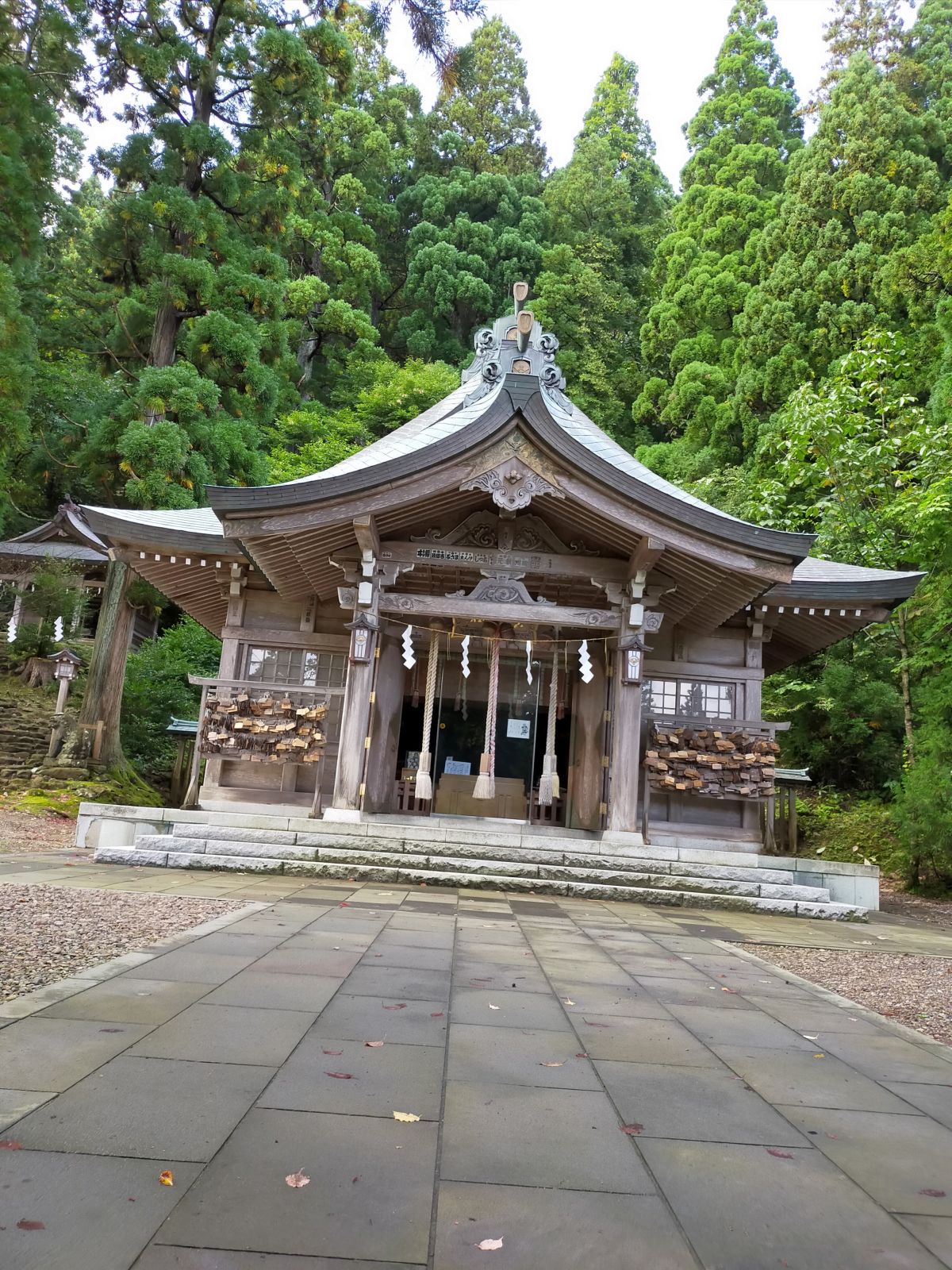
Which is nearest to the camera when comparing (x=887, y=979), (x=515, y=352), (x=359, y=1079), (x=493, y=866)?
(x=359, y=1079)

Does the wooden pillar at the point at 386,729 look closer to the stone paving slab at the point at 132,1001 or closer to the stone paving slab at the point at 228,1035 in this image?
the stone paving slab at the point at 132,1001

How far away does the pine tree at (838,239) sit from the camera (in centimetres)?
2064

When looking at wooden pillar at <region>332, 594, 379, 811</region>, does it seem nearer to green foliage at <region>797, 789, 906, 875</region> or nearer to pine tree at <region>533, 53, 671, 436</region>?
green foliage at <region>797, 789, 906, 875</region>

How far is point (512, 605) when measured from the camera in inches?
391

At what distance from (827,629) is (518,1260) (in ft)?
36.1

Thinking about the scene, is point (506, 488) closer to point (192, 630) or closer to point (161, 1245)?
point (161, 1245)

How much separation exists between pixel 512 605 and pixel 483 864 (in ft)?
10.3

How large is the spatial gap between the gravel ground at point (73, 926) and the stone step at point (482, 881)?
1940 mm

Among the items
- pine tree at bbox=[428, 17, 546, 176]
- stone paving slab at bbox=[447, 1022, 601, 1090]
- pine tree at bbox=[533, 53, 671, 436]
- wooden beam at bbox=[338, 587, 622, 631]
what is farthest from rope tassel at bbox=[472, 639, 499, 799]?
pine tree at bbox=[428, 17, 546, 176]

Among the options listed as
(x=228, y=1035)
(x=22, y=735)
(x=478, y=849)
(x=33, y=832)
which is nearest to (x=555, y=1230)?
(x=228, y=1035)

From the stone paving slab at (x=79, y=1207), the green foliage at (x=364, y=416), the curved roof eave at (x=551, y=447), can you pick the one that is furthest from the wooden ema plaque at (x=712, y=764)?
the green foliage at (x=364, y=416)

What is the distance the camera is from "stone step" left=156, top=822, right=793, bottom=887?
8428 millimetres

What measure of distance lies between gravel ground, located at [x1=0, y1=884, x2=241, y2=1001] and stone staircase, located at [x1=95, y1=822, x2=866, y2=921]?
2.04m

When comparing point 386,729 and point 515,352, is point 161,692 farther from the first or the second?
point 515,352
